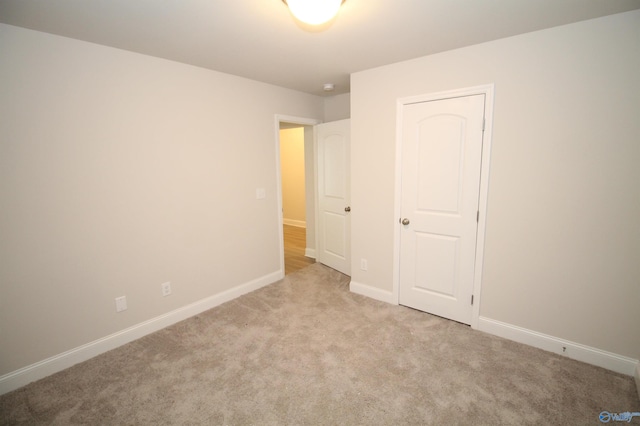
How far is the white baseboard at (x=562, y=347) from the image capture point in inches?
81.0

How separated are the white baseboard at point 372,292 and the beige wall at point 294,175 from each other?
385 cm

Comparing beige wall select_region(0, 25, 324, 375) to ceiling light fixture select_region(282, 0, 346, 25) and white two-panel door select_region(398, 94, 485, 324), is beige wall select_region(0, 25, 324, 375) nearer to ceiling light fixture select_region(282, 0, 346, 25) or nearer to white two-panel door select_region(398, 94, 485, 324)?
ceiling light fixture select_region(282, 0, 346, 25)

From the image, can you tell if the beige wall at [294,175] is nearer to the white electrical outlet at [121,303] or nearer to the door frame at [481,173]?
the door frame at [481,173]

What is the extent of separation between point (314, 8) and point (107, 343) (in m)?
2.84

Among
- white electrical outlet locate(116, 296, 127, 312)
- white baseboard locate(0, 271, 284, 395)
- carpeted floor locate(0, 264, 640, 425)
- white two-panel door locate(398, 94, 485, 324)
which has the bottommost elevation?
carpeted floor locate(0, 264, 640, 425)

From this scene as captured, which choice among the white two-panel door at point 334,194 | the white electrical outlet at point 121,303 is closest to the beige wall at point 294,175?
the white two-panel door at point 334,194

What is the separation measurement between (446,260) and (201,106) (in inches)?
108

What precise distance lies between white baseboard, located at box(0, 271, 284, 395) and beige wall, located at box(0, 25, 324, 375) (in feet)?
0.16

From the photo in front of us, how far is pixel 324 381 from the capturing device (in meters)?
2.03

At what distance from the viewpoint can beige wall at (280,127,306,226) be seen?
7.00 m

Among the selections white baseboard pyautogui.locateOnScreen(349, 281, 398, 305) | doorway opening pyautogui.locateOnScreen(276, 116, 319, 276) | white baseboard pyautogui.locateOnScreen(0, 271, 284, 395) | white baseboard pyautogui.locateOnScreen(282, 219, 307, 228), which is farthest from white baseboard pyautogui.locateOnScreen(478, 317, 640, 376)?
white baseboard pyautogui.locateOnScreen(282, 219, 307, 228)

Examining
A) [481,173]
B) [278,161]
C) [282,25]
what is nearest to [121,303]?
[278,161]

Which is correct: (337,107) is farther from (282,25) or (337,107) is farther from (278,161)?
(282,25)

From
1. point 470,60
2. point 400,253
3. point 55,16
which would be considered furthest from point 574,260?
point 55,16
